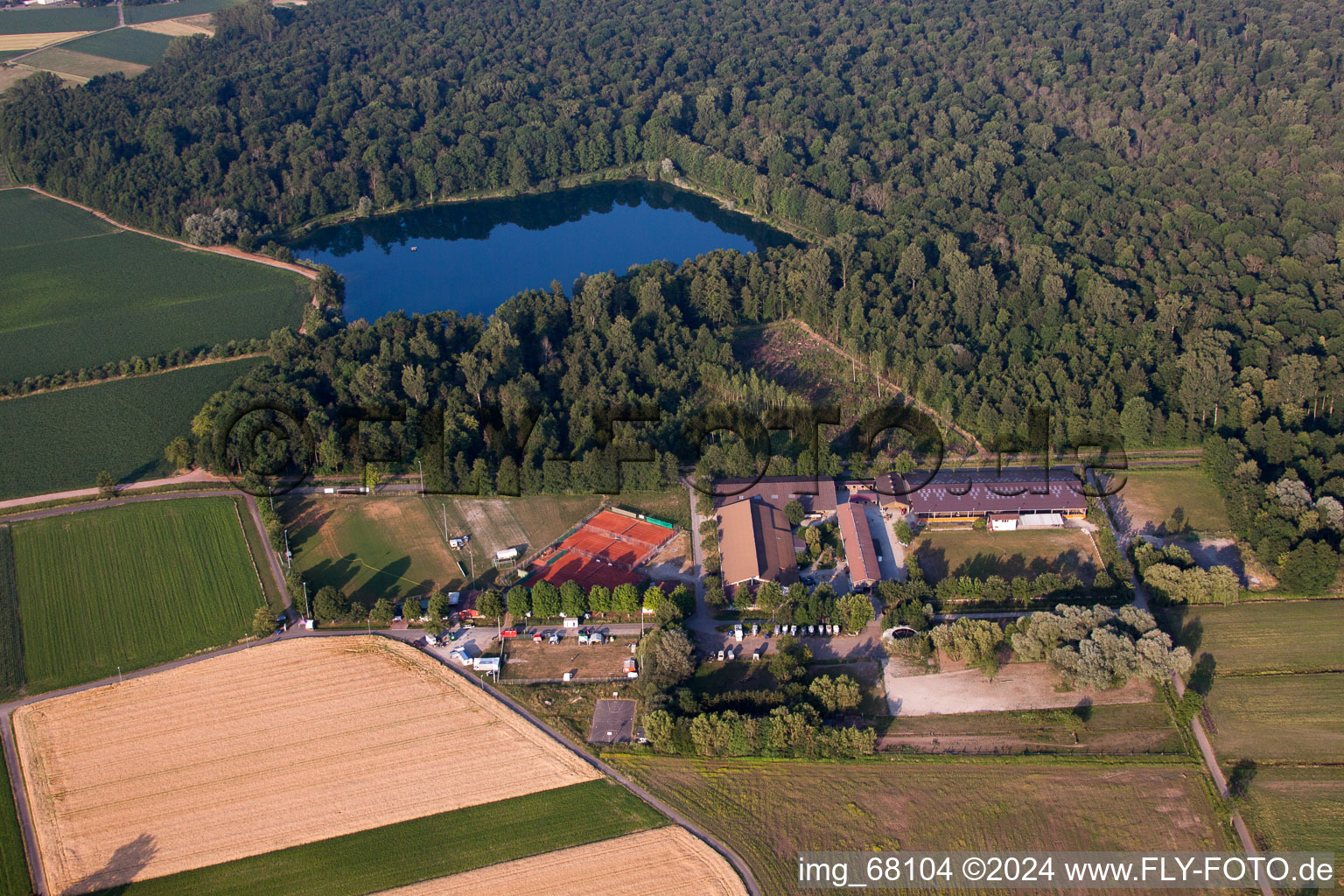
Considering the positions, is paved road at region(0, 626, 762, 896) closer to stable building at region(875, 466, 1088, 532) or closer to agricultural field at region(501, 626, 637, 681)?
agricultural field at region(501, 626, 637, 681)

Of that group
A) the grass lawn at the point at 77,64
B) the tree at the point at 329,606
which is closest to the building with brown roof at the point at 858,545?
the tree at the point at 329,606

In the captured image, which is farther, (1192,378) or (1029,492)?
(1192,378)

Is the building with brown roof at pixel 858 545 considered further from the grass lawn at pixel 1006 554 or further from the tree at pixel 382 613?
the tree at pixel 382 613

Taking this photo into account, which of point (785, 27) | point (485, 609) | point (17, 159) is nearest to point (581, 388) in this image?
point (485, 609)

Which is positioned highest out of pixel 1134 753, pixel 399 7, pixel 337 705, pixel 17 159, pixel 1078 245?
pixel 399 7

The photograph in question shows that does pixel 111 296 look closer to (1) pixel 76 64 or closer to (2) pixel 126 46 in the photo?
(1) pixel 76 64

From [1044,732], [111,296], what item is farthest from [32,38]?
[1044,732]

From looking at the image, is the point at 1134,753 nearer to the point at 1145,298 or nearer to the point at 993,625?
the point at 993,625
